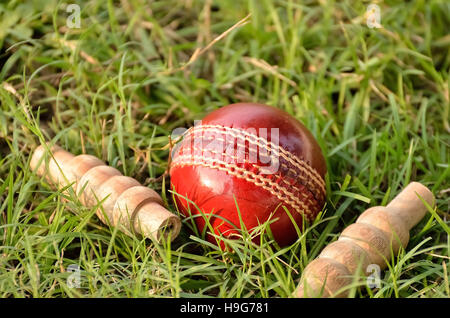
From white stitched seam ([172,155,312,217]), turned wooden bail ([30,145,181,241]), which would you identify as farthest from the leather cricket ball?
turned wooden bail ([30,145,181,241])

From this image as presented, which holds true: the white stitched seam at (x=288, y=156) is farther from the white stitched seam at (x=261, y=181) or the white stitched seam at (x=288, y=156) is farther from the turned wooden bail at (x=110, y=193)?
the turned wooden bail at (x=110, y=193)

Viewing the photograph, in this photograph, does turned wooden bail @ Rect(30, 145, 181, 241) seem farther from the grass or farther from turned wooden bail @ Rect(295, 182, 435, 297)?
turned wooden bail @ Rect(295, 182, 435, 297)

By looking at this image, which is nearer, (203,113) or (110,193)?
(110,193)

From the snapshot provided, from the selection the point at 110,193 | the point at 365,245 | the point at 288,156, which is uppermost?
the point at 288,156

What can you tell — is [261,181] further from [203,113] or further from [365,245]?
[203,113]

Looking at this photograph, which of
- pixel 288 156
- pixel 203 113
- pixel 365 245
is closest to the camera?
pixel 365 245

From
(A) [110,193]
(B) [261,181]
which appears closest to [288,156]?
(B) [261,181]

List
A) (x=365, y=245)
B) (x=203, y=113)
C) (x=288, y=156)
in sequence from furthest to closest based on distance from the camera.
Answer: (x=203, y=113) → (x=288, y=156) → (x=365, y=245)
